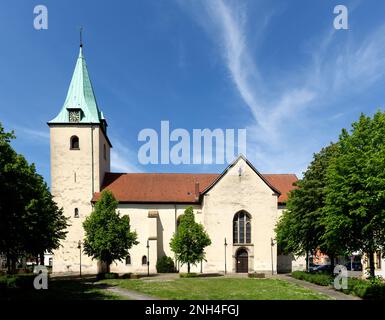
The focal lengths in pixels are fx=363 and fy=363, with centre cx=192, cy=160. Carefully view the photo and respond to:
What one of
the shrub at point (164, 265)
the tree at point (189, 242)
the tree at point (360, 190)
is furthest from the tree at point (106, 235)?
the tree at point (360, 190)

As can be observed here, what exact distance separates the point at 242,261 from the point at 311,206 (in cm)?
1525

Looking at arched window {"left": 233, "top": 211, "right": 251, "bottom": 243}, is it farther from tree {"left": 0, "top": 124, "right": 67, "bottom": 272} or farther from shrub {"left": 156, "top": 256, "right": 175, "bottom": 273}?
tree {"left": 0, "top": 124, "right": 67, "bottom": 272}

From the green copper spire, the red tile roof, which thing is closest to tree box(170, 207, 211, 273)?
the red tile roof

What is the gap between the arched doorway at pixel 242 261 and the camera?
141 feet

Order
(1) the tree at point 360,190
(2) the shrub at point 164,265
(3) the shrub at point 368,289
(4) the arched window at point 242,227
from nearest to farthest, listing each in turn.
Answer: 1. (3) the shrub at point 368,289
2. (1) the tree at point 360,190
3. (4) the arched window at point 242,227
4. (2) the shrub at point 164,265

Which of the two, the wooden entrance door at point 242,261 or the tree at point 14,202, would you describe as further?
the wooden entrance door at point 242,261

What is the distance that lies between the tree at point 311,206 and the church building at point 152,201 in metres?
11.2

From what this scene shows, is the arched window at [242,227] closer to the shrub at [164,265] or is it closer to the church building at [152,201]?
the church building at [152,201]

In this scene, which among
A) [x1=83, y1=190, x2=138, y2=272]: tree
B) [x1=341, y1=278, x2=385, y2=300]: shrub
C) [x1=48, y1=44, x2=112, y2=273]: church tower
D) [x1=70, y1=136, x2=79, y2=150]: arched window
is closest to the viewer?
[x1=341, y1=278, x2=385, y2=300]: shrub

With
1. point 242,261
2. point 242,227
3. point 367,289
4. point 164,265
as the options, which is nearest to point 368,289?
point 367,289

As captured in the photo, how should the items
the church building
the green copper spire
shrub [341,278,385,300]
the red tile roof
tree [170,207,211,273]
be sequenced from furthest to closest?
the green copper spire
the red tile roof
the church building
tree [170,207,211,273]
shrub [341,278,385,300]

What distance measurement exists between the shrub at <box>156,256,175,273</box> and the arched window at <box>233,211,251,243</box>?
8354mm

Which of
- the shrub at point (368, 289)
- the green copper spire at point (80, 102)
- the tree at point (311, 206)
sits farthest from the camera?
the green copper spire at point (80, 102)

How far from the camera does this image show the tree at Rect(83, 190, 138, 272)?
3606 cm
